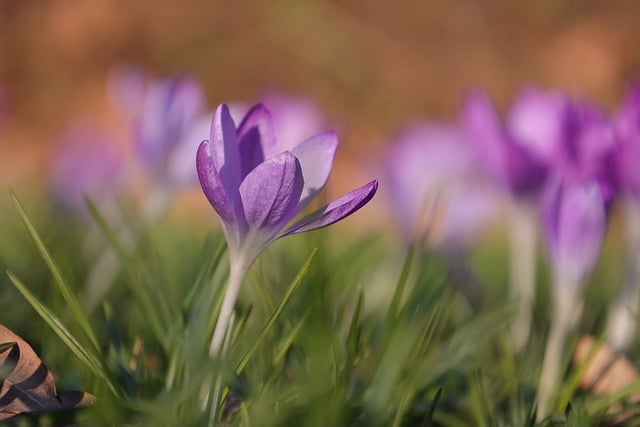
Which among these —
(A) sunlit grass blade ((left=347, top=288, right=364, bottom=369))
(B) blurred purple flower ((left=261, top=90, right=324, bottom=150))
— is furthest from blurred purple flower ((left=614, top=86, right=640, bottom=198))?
(B) blurred purple flower ((left=261, top=90, right=324, bottom=150))

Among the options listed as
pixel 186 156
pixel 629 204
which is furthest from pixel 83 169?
pixel 629 204

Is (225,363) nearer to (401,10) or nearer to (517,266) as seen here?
(517,266)

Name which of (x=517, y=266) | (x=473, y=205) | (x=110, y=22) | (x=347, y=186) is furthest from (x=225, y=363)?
(x=110, y=22)

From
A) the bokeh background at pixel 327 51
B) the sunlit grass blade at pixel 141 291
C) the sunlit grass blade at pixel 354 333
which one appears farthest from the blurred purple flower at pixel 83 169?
→ the bokeh background at pixel 327 51

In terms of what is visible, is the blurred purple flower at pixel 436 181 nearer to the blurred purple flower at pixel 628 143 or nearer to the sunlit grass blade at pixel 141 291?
the blurred purple flower at pixel 628 143

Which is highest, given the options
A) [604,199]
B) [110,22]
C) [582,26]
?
[110,22]
